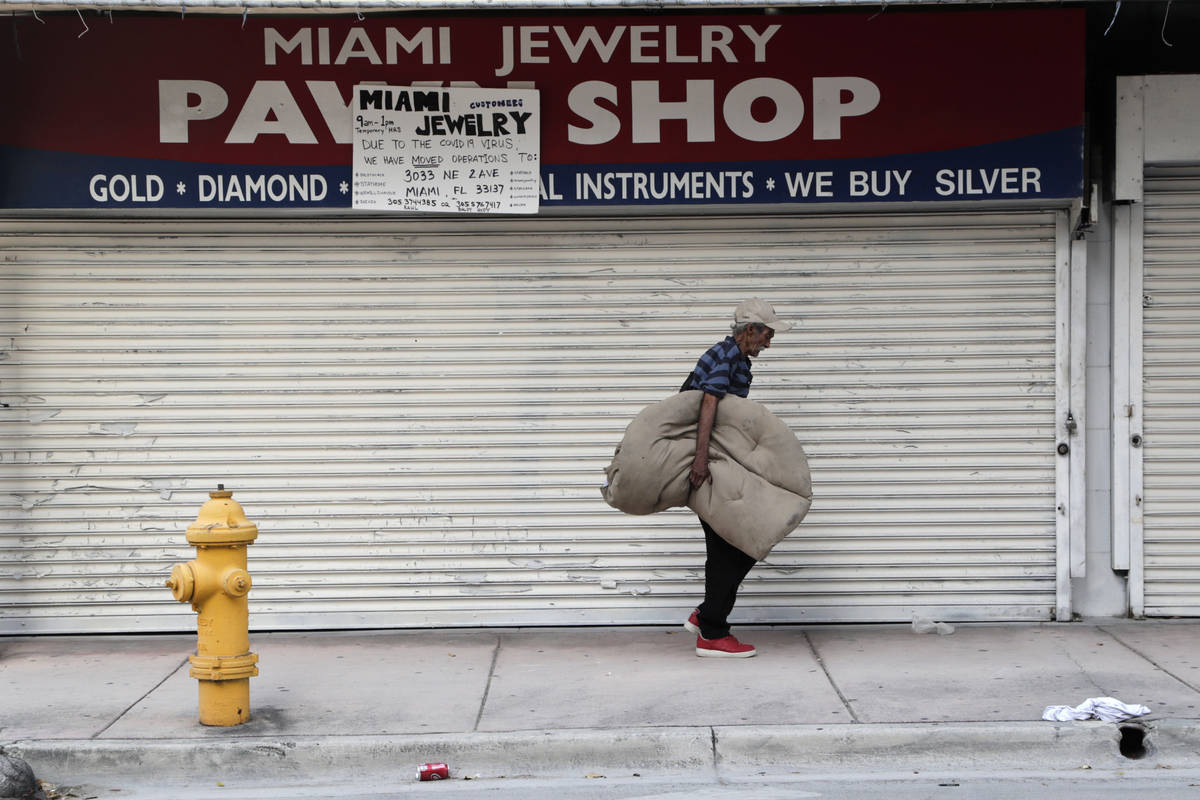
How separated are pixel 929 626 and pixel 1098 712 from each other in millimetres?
1951

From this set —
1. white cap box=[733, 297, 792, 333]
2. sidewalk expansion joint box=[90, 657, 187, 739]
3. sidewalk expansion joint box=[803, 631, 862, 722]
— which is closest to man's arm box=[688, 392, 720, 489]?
white cap box=[733, 297, 792, 333]

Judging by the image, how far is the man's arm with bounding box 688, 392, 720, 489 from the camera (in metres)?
7.10

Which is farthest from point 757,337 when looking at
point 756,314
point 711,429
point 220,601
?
point 220,601

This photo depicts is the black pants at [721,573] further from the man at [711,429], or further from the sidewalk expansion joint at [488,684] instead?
the sidewalk expansion joint at [488,684]

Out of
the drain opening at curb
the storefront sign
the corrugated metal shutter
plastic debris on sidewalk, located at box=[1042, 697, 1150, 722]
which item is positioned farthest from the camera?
the corrugated metal shutter

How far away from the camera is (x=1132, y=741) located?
19.7 ft

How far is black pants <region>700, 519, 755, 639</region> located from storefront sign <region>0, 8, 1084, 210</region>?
212 cm

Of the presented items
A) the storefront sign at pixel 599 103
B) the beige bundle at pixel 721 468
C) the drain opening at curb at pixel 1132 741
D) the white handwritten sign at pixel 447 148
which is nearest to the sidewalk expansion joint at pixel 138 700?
the beige bundle at pixel 721 468

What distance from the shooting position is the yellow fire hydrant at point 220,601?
5973 mm

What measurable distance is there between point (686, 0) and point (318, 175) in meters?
2.50

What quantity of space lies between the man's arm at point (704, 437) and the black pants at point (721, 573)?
29cm

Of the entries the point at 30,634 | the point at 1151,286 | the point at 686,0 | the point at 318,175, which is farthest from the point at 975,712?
the point at 30,634

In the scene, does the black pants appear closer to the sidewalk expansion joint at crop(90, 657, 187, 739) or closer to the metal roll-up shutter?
the metal roll-up shutter

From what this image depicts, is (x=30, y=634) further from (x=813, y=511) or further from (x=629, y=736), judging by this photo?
(x=813, y=511)
